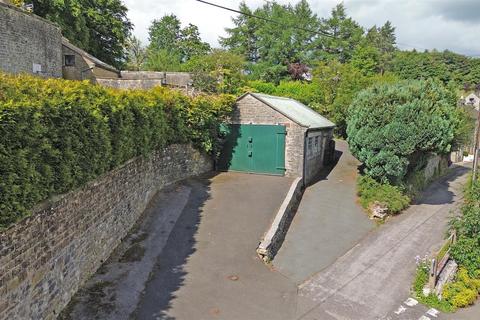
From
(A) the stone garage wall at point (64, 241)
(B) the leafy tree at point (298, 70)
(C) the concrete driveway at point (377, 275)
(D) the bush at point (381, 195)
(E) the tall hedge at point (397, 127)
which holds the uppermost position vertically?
(B) the leafy tree at point (298, 70)

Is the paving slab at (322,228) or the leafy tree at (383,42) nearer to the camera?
the paving slab at (322,228)

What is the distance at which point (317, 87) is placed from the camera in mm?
35844

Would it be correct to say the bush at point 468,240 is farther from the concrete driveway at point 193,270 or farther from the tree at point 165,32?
the tree at point 165,32

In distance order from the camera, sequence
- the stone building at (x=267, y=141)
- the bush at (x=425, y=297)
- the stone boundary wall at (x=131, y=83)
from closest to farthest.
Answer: the bush at (x=425, y=297) < the stone building at (x=267, y=141) < the stone boundary wall at (x=131, y=83)

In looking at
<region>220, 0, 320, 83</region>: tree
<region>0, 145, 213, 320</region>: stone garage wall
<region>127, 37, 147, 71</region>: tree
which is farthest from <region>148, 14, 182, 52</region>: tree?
<region>0, 145, 213, 320</region>: stone garage wall

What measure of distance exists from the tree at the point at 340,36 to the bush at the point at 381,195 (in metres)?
39.7

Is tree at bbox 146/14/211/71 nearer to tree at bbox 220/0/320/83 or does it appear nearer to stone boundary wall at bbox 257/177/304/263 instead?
tree at bbox 220/0/320/83

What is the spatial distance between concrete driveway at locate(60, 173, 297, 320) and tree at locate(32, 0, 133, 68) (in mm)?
19889

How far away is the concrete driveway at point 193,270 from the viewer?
26.6ft

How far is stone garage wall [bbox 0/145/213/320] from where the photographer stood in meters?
5.75

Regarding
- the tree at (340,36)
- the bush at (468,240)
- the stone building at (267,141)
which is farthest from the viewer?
the tree at (340,36)

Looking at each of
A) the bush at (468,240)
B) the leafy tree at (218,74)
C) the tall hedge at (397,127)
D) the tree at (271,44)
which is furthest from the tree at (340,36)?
the bush at (468,240)

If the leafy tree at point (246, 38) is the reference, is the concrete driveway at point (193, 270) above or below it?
below

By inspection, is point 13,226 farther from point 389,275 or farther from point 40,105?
point 389,275
